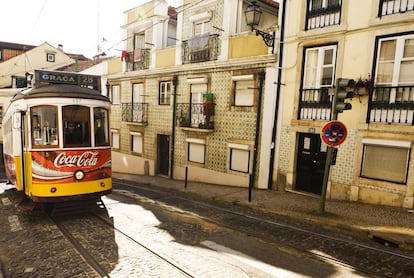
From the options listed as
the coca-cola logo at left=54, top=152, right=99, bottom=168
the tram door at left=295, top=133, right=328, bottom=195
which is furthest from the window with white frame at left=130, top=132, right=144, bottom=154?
the tram door at left=295, top=133, right=328, bottom=195

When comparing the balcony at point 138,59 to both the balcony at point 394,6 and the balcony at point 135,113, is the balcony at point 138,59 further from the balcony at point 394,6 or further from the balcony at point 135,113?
the balcony at point 394,6

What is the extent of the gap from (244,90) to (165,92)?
17.5 ft

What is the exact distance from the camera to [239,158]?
12.1 m

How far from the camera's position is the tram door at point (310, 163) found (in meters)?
10.0

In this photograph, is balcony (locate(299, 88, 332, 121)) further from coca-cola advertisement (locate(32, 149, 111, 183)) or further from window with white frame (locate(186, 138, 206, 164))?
coca-cola advertisement (locate(32, 149, 111, 183))

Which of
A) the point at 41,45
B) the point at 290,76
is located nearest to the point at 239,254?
the point at 290,76

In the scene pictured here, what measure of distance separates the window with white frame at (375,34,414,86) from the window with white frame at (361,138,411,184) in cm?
184

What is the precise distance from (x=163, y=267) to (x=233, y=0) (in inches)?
437

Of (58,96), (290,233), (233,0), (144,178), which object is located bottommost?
(144,178)

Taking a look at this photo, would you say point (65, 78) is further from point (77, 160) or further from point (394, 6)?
point (394, 6)

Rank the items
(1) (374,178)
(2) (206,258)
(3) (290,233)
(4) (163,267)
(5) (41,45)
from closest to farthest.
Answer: (4) (163,267)
(2) (206,258)
(3) (290,233)
(1) (374,178)
(5) (41,45)

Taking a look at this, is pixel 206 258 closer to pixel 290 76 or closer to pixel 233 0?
pixel 290 76

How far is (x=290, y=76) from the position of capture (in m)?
10.6

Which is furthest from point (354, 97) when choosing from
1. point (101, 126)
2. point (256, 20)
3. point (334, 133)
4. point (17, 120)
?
point (17, 120)
